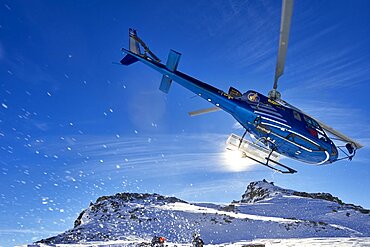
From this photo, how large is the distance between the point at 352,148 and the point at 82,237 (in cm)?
1804

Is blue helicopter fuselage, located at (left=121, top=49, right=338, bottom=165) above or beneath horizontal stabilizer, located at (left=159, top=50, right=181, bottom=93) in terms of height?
beneath

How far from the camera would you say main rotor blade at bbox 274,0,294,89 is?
8844 mm

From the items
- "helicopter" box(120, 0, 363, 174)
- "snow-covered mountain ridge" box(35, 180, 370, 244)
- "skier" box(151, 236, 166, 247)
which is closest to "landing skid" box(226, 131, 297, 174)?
"helicopter" box(120, 0, 363, 174)

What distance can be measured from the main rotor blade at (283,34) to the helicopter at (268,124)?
0.23 metres

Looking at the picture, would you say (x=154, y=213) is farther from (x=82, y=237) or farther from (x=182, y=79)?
(x=182, y=79)

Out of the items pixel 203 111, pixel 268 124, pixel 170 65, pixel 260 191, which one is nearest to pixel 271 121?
pixel 268 124

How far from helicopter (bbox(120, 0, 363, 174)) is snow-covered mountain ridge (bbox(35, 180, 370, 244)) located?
11913 mm

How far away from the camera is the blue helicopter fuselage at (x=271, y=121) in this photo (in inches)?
498

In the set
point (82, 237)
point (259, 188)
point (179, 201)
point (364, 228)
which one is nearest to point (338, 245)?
A: point (364, 228)

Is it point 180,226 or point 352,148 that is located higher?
point 180,226

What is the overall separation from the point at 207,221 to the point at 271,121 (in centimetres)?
1789

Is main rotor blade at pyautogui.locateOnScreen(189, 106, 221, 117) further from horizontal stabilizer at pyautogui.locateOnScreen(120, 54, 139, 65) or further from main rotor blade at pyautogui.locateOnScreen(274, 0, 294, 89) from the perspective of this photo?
horizontal stabilizer at pyautogui.locateOnScreen(120, 54, 139, 65)

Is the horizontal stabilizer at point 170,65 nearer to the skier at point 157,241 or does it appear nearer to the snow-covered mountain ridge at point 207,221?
the skier at point 157,241

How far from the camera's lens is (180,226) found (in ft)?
87.4
